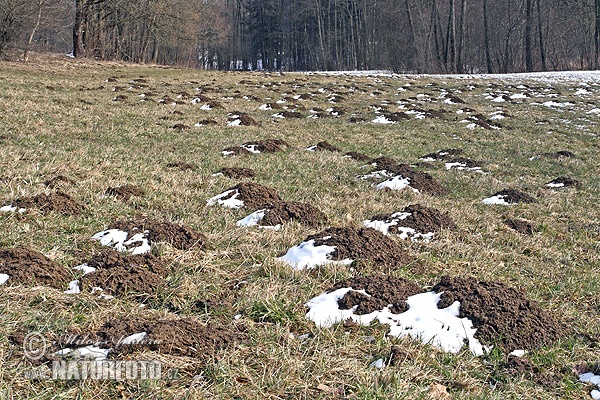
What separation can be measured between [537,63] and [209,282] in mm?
46144

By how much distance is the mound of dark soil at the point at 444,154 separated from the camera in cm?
949

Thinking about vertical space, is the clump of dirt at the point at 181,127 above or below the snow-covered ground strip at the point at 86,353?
above

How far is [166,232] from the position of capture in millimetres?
4375

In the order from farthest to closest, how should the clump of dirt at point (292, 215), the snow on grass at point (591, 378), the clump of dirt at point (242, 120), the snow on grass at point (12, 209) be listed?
the clump of dirt at point (242, 120) → the clump of dirt at point (292, 215) → the snow on grass at point (12, 209) → the snow on grass at point (591, 378)

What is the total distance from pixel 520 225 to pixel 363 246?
7.47ft

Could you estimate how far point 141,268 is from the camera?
364 cm

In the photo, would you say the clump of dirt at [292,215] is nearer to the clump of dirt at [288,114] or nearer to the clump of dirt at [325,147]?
the clump of dirt at [325,147]

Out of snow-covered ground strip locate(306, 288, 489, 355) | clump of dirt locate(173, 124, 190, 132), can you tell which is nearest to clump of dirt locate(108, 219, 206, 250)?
snow-covered ground strip locate(306, 288, 489, 355)

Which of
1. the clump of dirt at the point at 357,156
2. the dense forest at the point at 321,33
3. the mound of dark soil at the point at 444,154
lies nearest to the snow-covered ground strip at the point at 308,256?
the clump of dirt at the point at 357,156

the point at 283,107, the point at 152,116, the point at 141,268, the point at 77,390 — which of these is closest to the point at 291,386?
the point at 77,390

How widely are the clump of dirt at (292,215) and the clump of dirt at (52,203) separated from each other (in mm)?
1850

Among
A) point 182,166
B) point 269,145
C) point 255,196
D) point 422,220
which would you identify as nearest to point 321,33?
point 269,145

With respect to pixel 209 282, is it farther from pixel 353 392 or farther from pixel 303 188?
pixel 303 188

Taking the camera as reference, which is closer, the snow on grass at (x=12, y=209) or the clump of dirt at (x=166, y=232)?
the clump of dirt at (x=166, y=232)
